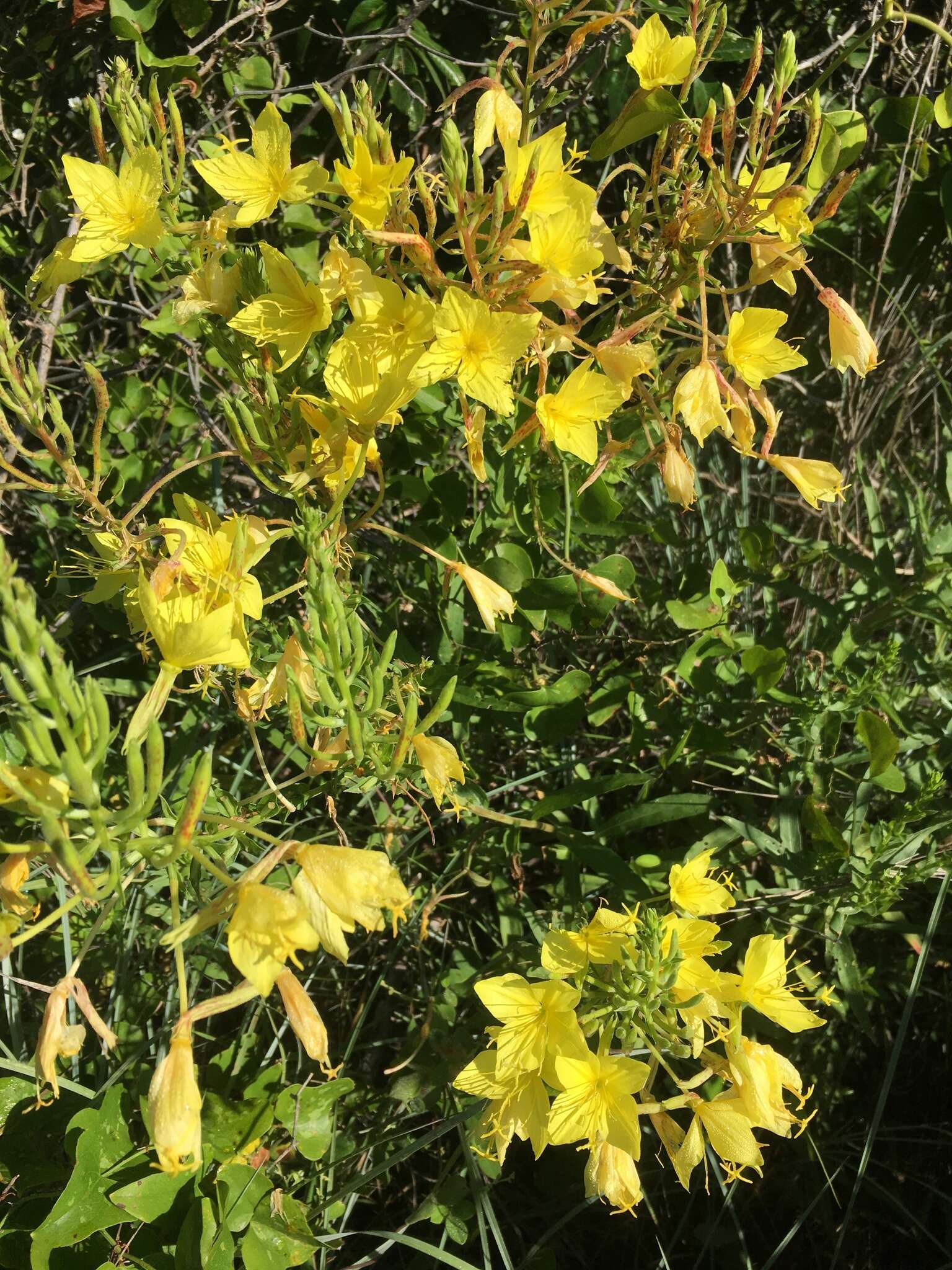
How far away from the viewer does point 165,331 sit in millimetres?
1700

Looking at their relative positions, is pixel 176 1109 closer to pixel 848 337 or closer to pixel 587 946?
pixel 587 946

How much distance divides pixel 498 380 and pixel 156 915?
1136 mm

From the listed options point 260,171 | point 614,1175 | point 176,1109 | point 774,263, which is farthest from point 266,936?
point 774,263

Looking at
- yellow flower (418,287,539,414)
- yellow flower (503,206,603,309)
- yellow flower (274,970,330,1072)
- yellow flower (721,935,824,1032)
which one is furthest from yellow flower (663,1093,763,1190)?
yellow flower (503,206,603,309)

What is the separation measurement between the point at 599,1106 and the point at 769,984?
279mm

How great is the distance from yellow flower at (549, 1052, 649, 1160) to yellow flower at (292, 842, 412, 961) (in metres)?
0.32

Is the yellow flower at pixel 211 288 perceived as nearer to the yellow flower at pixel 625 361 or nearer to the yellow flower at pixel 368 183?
the yellow flower at pixel 368 183

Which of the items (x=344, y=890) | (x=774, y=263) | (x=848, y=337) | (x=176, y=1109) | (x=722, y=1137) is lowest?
(x=722, y=1137)

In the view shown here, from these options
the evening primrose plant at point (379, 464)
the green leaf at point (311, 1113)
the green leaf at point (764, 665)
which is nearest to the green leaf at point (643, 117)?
the evening primrose plant at point (379, 464)

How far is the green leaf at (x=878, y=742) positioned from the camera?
56.7 inches

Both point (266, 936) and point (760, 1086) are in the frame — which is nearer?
point (266, 936)

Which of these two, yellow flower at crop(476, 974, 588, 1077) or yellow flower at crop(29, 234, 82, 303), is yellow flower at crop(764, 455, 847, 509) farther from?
yellow flower at crop(29, 234, 82, 303)

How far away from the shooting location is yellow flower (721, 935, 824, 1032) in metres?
1.20

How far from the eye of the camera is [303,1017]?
3.02 ft
